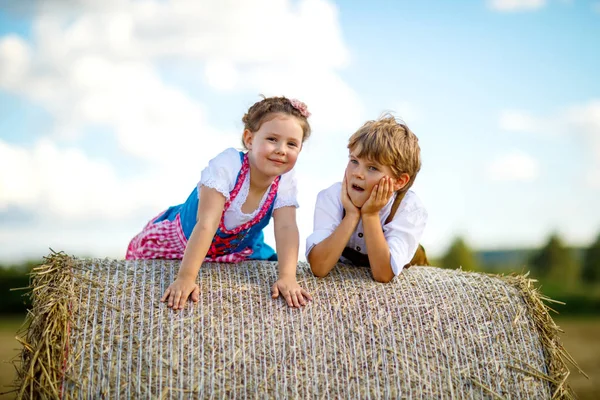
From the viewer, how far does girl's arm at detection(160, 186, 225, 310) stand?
292 centimetres

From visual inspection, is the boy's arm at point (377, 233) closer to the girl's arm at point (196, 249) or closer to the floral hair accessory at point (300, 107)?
the floral hair accessory at point (300, 107)

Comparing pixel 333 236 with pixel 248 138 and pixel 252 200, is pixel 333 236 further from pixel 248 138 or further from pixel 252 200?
pixel 248 138

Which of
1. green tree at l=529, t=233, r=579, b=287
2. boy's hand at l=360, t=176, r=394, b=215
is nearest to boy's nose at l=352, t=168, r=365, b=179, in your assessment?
boy's hand at l=360, t=176, r=394, b=215

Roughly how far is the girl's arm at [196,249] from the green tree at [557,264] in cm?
864

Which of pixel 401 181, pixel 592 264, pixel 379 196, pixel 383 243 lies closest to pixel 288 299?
pixel 383 243

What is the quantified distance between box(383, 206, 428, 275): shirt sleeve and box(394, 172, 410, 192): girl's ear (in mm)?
152

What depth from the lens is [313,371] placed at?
2762mm

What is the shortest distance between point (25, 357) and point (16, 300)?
6.67m

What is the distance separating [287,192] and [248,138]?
38 cm

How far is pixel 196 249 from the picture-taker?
308cm

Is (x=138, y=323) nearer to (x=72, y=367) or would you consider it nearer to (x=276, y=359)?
(x=72, y=367)

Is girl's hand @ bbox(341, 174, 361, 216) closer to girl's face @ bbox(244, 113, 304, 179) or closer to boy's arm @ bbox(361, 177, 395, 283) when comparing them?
boy's arm @ bbox(361, 177, 395, 283)

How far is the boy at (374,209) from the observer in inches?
126

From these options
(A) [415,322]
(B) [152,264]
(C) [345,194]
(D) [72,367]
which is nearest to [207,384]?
(D) [72,367]
